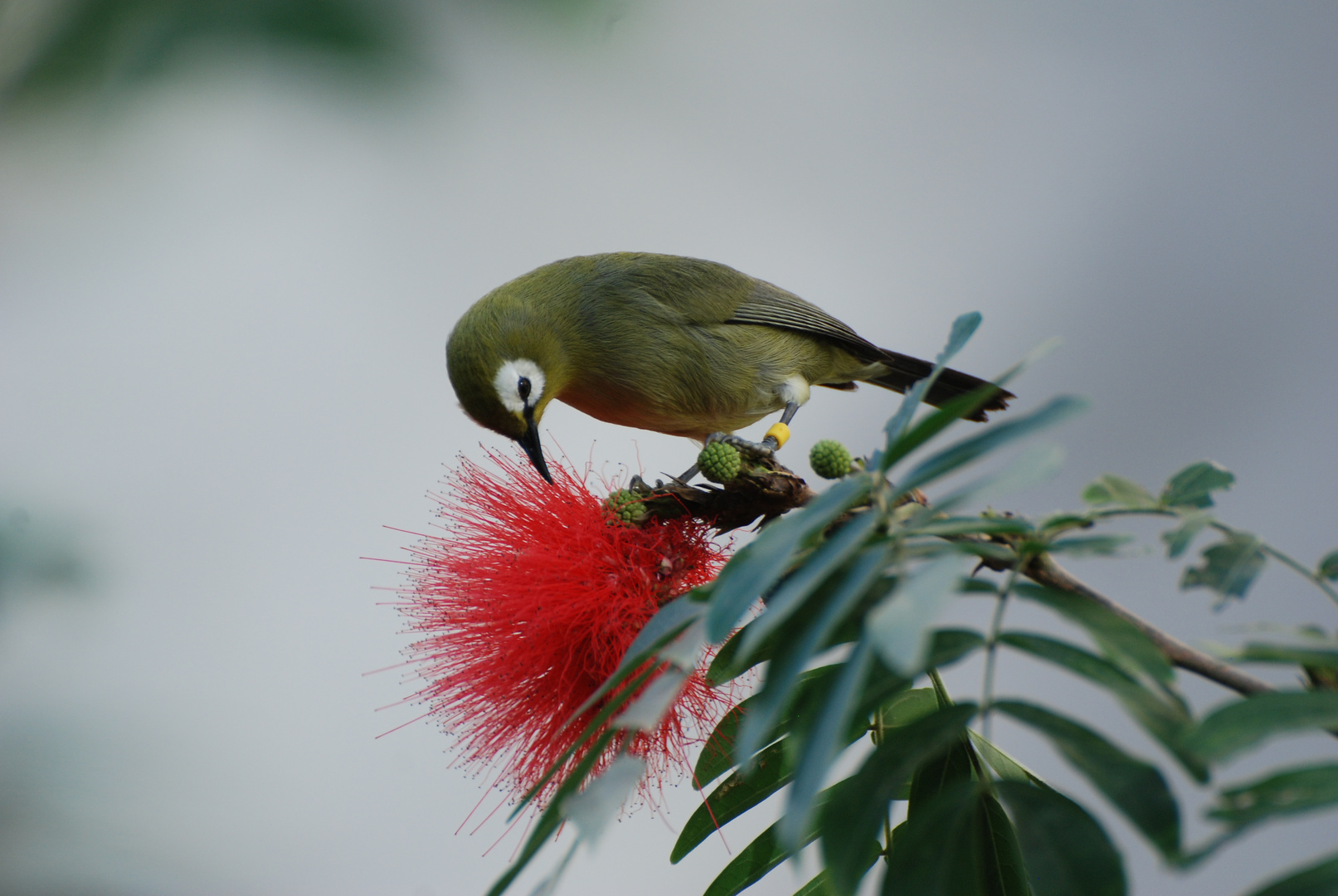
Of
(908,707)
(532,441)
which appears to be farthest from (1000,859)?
(532,441)

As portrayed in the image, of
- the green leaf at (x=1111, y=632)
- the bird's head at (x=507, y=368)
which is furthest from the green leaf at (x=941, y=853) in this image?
the bird's head at (x=507, y=368)

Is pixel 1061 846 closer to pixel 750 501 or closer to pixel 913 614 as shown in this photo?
pixel 913 614

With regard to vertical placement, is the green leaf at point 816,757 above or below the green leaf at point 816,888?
above

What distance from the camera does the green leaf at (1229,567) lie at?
49cm

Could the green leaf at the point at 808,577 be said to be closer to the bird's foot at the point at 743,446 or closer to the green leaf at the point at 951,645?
the green leaf at the point at 951,645

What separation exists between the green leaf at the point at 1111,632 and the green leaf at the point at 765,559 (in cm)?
11

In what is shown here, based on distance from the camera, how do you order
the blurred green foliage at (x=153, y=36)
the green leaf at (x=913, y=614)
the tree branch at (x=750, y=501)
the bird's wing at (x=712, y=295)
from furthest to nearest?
the blurred green foliage at (x=153, y=36) → the bird's wing at (x=712, y=295) → the tree branch at (x=750, y=501) → the green leaf at (x=913, y=614)

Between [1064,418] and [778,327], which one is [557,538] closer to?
[1064,418]

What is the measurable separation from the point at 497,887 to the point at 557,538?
448mm

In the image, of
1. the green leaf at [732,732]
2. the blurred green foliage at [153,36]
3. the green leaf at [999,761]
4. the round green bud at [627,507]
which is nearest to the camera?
the green leaf at [732,732]

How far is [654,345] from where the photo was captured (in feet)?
4.87

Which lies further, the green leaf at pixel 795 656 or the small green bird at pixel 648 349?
the small green bird at pixel 648 349

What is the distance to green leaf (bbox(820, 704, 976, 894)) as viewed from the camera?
421 mm

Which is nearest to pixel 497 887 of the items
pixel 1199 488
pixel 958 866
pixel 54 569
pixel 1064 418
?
pixel 958 866
